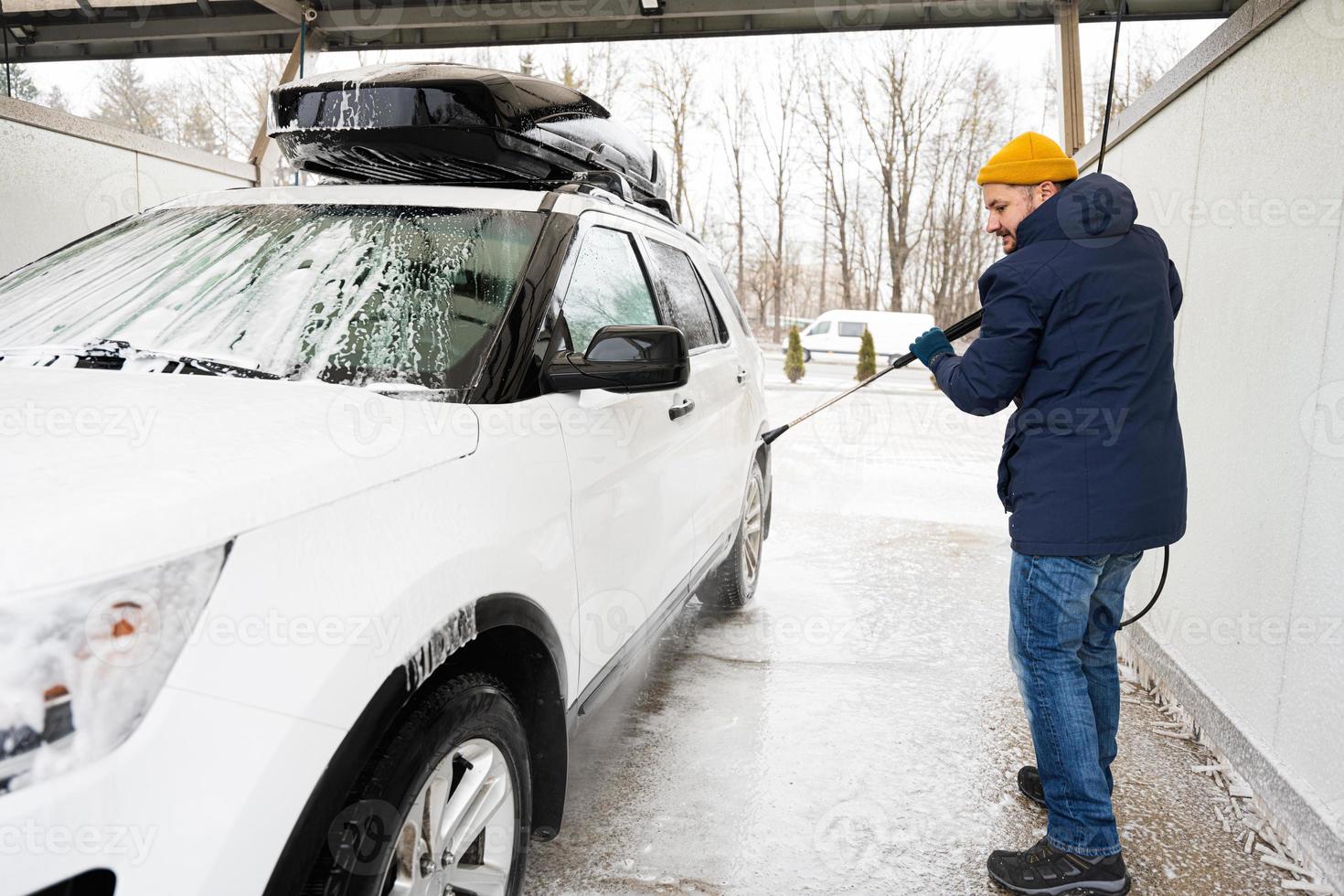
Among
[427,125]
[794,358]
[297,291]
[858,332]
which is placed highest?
[427,125]

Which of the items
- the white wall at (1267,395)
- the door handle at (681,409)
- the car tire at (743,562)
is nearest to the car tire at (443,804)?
the door handle at (681,409)

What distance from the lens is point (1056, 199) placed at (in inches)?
97.3

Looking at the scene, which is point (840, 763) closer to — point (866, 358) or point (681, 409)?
point (681, 409)

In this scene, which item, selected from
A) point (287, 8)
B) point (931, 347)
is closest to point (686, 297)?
point (931, 347)

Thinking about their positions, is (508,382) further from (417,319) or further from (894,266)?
(894,266)

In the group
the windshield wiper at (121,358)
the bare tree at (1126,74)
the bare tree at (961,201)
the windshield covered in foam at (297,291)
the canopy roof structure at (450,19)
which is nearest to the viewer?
the windshield wiper at (121,358)

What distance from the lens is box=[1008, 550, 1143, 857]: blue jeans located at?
2555 millimetres

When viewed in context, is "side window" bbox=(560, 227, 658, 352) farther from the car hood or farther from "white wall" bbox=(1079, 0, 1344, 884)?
"white wall" bbox=(1079, 0, 1344, 884)

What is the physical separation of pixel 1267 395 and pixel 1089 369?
1287 mm

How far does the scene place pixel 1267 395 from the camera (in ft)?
10.6

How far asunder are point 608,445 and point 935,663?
2564 millimetres

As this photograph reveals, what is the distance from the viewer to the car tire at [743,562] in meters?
4.71

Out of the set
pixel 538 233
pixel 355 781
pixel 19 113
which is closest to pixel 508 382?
pixel 538 233

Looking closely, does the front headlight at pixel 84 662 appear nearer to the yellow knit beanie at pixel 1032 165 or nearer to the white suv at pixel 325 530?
the white suv at pixel 325 530
